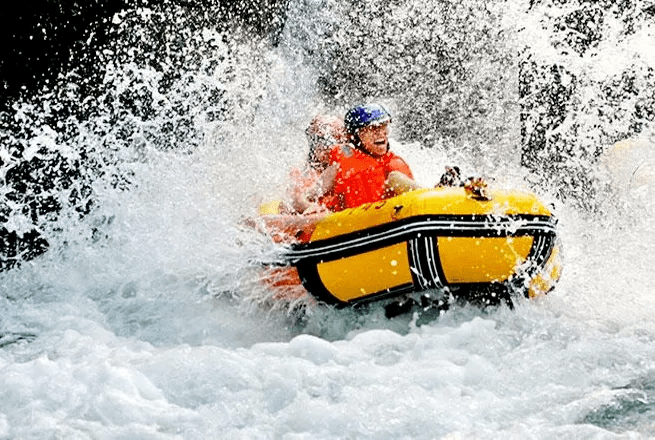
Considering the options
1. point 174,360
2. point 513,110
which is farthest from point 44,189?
point 513,110

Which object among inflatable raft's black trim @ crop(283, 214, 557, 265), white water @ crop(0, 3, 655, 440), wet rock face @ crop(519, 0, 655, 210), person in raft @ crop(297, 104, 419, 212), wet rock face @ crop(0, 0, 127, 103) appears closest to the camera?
white water @ crop(0, 3, 655, 440)

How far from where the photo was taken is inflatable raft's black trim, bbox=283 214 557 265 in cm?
417

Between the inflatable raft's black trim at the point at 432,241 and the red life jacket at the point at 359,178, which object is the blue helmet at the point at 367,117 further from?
the inflatable raft's black trim at the point at 432,241

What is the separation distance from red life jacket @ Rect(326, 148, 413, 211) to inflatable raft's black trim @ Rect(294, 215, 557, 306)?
2.09 ft

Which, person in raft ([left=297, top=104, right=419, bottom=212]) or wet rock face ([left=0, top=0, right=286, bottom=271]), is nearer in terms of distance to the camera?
person in raft ([left=297, top=104, right=419, bottom=212])

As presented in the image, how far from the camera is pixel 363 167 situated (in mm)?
5023

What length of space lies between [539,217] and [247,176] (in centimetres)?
299

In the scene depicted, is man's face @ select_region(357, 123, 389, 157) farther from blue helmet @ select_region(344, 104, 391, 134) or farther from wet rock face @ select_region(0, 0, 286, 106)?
wet rock face @ select_region(0, 0, 286, 106)

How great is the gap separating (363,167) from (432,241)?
1.01 meters

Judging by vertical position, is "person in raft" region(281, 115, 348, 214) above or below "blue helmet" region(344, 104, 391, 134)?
below

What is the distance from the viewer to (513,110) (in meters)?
9.02

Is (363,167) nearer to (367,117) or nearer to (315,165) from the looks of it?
(367,117)

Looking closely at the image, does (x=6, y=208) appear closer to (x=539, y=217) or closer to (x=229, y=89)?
(x=229, y=89)

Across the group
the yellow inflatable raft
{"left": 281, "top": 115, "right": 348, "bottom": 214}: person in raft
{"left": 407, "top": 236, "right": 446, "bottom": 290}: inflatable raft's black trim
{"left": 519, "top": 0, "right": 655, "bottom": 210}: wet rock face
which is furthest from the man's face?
{"left": 519, "top": 0, "right": 655, "bottom": 210}: wet rock face
